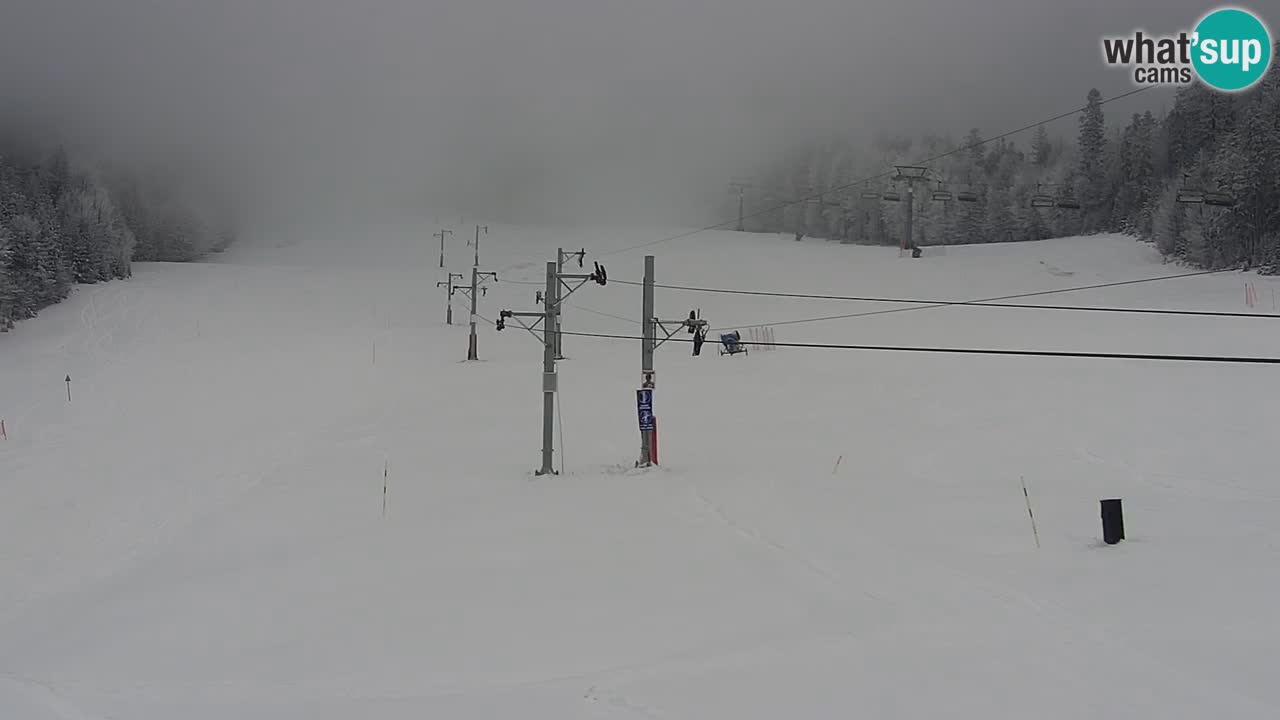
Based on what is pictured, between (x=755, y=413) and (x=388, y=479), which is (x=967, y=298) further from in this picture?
(x=388, y=479)

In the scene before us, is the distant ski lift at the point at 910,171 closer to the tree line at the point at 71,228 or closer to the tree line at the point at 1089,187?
the tree line at the point at 1089,187

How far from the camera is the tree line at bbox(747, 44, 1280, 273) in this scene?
53.9m

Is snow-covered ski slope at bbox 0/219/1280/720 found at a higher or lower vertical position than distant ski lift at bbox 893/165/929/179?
lower

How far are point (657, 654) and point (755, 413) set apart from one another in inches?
811

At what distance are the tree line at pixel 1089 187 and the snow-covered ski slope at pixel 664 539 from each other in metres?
15.1

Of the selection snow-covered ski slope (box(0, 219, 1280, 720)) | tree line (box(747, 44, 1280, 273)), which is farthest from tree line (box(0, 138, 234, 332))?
tree line (box(747, 44, 1280, 273))

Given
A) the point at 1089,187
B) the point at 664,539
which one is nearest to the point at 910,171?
the point at 1089,187

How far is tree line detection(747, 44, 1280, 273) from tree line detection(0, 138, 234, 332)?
178 ft

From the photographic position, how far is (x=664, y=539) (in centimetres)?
1334

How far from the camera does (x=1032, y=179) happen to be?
93.8 m

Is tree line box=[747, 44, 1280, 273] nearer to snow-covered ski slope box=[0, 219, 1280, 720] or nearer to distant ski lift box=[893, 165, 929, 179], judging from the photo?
distant ski lift box=[893, 165, 929, 179]

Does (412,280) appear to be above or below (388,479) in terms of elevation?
above

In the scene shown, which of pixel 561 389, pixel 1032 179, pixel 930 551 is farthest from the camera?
pixel 1032 179

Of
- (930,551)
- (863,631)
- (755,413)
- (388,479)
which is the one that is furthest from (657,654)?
(755,413)
